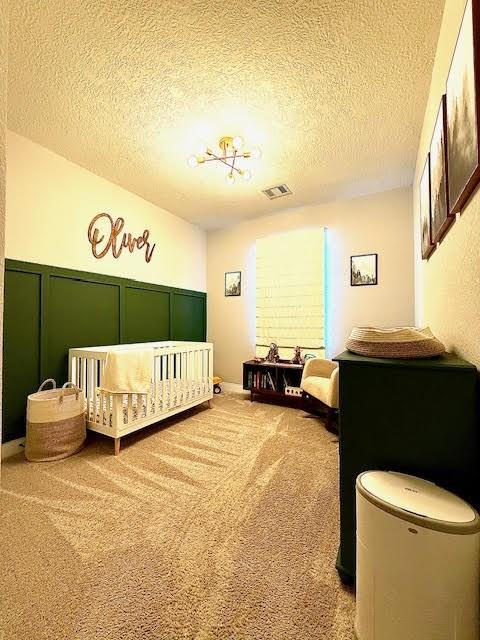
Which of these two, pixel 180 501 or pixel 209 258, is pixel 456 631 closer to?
pixel 180 501

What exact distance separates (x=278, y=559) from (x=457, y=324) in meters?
1.25

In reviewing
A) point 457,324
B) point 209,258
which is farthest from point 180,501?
point 209,258

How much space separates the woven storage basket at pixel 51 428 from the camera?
1.98 m

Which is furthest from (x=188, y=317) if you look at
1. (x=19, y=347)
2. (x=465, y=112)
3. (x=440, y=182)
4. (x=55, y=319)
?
(x=465, y=112)

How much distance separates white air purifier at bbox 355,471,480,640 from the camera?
0.72m

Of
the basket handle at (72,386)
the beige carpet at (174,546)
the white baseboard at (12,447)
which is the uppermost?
the basket handle at (72,386)

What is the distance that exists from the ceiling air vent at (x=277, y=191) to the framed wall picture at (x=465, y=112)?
201cm

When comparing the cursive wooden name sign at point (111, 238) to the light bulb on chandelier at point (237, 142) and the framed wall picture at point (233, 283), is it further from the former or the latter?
the light bulb on chandelier at point (237, 142)

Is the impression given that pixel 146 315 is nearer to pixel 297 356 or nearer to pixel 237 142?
pixel 297 356

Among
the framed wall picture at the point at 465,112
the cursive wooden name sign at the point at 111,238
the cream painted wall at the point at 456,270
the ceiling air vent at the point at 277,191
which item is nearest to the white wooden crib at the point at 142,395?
the cursive wooden name sign at the point at 111,238

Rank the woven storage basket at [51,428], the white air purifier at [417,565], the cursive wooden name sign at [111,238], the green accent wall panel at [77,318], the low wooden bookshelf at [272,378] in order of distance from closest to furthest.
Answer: the white air purifier at [417,565] → the woven storage basket at [51,428] → the green accent wall panel at [77,318] → the cursive wooden name sign at [111,238] → the low wooden bookshelf at [272,378]

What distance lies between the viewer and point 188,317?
4055 millimetres

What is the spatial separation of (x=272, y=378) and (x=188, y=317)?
4.97 feet

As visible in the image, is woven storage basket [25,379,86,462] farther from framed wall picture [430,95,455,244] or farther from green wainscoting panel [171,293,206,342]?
framed wall picture [430,95,455,244]
